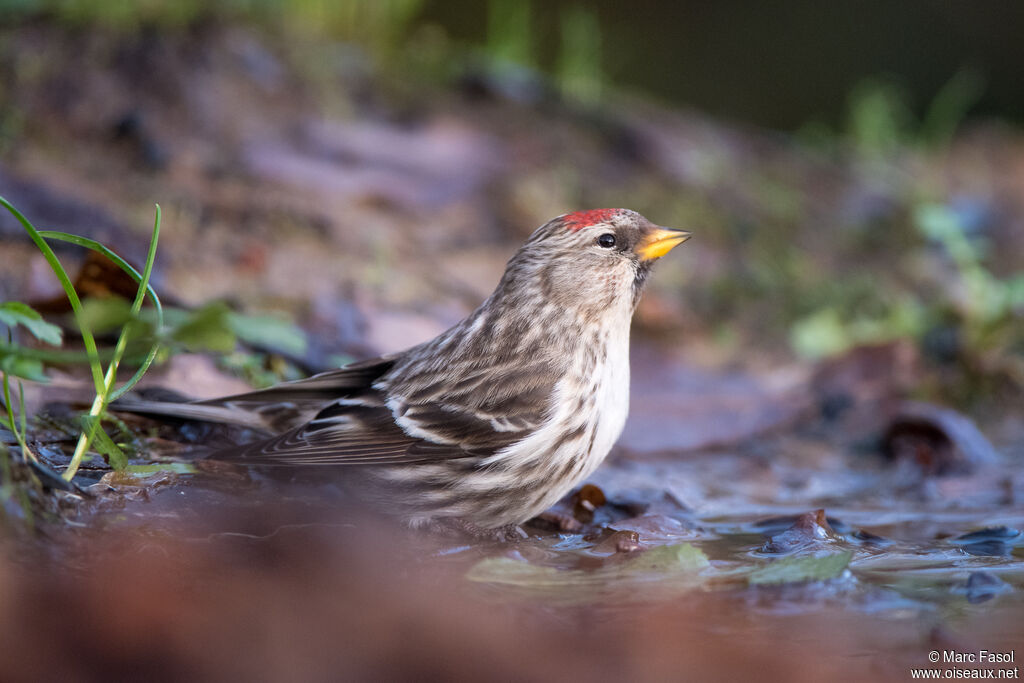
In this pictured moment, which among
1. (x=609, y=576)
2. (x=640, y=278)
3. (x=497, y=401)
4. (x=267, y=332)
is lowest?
(x=609, y=576)

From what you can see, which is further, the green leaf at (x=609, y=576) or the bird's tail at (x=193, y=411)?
the bird's tail at (x=193, y=411)

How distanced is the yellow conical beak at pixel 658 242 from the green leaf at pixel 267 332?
47.9 inches

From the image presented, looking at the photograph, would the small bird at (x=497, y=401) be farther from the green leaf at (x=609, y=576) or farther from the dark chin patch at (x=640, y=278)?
the green leaf at (x=609, y=576)

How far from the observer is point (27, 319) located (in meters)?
2.18

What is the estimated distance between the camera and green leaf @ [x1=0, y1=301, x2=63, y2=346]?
7.07 feet

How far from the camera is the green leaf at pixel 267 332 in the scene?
11.4ft

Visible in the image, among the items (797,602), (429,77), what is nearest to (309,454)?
(797,602)

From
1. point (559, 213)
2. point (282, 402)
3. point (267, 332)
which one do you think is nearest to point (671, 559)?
point (282, 402)

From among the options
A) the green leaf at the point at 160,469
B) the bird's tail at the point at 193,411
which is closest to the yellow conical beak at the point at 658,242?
the bird's tail at the point at 193,411

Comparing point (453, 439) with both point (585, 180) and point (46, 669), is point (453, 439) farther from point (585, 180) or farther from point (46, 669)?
point (585, 180)

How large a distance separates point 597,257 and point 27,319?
5.95ft

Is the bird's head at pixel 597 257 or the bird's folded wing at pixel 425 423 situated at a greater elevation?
the bird's head at pixel 597 257

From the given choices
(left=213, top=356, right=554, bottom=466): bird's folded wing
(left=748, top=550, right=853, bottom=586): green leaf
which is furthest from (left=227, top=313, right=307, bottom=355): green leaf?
(left=748, top=550, right=853, bottom=586): green leaf

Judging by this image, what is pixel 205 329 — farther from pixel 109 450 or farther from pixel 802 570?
pixel 802 570
